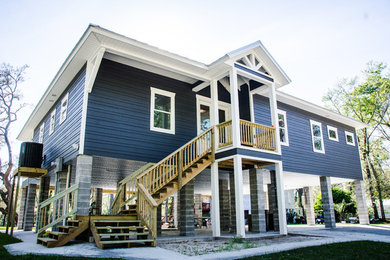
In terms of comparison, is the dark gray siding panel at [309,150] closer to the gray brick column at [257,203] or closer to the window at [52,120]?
the gray brick column at [257,203]

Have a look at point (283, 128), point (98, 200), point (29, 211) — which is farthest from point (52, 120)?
point (283, 128)

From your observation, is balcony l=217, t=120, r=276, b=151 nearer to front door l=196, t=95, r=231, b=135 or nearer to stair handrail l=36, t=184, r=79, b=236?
front door l=196, t=95, r=231, b=135

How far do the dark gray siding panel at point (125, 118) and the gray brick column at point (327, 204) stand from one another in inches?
376

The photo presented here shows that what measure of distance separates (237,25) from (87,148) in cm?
1037

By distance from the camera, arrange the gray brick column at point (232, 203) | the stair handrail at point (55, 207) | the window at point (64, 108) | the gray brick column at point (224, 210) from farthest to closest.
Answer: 1. the gray brick column at point (224, 210)
2. the gray brick column at point (232, 203)
3. the window at point (64, 108)
4. the stair handrail at point (55, 207)

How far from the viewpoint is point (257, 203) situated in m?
12.3

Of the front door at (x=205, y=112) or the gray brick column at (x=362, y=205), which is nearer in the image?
the front door at (x=205, y=112)

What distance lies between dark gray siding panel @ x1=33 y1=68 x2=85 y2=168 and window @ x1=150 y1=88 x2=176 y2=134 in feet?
8.34

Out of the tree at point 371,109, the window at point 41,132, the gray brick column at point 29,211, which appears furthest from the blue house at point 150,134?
the tree at point 371,109

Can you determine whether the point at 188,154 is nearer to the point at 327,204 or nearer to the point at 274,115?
the point at 274,115

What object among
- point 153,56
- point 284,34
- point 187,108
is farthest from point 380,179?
point 153,56

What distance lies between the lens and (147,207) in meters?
8.31

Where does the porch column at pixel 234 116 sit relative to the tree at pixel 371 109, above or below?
below

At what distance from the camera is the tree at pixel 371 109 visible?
28594 millimetres
